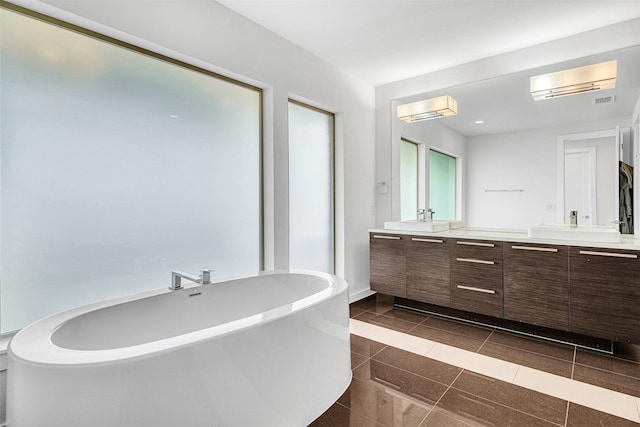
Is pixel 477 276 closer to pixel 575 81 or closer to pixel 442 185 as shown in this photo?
pixel 442 185

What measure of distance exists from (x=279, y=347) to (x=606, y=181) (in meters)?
2.91

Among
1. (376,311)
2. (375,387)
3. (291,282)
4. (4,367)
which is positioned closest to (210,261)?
(291,282)

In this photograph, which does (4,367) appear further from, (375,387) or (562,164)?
(562,164)

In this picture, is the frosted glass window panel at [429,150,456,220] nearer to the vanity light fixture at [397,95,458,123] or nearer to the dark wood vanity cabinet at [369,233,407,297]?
the vanity light fixture at [397,95,458,123]

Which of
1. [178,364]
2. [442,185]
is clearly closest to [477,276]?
[442,185]

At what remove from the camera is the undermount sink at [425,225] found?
331cm

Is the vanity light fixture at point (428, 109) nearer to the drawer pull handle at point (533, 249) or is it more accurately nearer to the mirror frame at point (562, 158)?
the mirror frame at point (562, 158)

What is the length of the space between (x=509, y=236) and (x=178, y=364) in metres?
2.73

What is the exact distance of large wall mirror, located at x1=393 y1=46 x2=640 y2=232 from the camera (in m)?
2.69

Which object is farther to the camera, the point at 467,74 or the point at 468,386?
the point at 467,74

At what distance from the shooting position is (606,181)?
8.96ft

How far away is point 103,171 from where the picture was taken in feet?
6.49

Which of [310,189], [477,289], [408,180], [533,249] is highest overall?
[408,180]

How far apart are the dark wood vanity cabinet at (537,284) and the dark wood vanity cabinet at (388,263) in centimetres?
94
